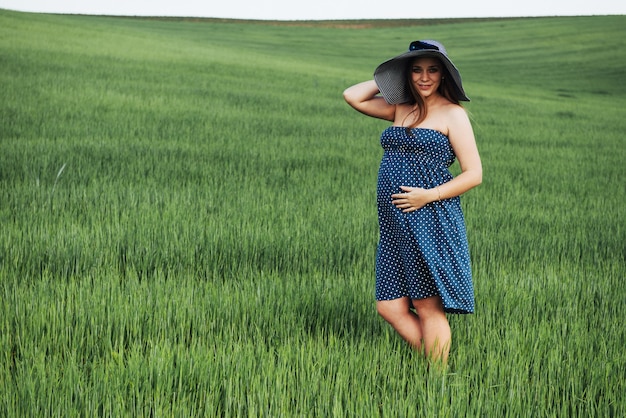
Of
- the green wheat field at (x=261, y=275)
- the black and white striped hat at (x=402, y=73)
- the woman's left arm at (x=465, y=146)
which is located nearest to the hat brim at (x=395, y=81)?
the black and white striped hat at (x=402, y=73)

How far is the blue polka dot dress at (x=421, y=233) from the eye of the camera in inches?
93.2

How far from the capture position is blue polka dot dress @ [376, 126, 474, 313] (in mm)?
2367

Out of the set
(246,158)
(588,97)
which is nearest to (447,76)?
(246,158)

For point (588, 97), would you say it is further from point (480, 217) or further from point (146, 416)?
point (146, 416)

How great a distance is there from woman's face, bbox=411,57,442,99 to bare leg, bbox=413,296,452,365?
78cm

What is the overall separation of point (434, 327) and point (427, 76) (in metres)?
0.95

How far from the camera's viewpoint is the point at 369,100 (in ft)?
9.00

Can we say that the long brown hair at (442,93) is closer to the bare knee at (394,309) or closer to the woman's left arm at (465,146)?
the woman's left arm at (465,146)

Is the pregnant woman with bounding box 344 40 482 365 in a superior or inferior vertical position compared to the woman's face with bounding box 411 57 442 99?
inferior

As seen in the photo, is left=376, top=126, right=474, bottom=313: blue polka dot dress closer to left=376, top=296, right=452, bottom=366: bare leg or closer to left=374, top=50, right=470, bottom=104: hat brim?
left=376, top=296, right=452, bottom=366: bare leg

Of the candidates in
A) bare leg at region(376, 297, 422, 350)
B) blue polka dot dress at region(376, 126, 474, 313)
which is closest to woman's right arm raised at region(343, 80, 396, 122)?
blue polka dot dress at region(376, 126, 474, 313)

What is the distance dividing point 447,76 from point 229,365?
1.34 m

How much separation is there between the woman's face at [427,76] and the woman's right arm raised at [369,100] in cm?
22

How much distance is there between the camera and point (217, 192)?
571 cm
